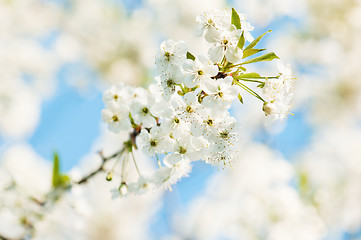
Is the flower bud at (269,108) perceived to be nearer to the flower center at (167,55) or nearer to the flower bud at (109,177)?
the flower center at (167,55)

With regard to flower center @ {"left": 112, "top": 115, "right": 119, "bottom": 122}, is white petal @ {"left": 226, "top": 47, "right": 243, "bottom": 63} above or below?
above

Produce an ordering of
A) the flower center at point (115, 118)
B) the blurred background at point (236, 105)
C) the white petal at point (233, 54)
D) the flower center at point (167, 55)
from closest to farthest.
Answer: the white petal at point (233, 54), the flower center at point (167, 55), the flower center at point (115, 118), the blurred background at point (236, 105)

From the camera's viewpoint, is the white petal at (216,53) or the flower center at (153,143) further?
the flower center at (153,143)

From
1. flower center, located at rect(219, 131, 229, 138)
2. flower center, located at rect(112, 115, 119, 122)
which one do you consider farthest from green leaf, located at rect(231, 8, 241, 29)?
flower center, located at rect(112, 115, 119, 122)

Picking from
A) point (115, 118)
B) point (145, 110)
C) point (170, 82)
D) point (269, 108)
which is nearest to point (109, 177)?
point (115, 118)

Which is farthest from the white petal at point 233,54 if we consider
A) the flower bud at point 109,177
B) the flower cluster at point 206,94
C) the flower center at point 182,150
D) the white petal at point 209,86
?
the flower bud at point 109,177

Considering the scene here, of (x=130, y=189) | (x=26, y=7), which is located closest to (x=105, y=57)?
(x=26, y=7)

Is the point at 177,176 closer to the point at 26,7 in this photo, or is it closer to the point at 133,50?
the point at 133,50

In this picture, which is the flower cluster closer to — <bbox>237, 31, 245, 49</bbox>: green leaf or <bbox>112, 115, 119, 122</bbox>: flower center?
<bbox>237, 31, 245, 49</bbox>: green leaf
